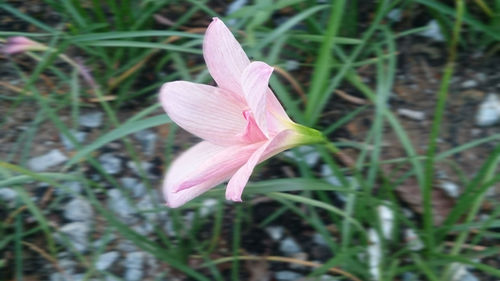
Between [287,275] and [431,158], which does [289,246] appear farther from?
[431,158]

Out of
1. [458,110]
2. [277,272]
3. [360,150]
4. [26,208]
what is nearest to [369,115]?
[360,150]

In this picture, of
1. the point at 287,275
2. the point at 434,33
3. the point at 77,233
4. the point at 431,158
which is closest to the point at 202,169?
the point at 431,158

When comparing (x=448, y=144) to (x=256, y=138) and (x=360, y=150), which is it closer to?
(x=360, y=150)

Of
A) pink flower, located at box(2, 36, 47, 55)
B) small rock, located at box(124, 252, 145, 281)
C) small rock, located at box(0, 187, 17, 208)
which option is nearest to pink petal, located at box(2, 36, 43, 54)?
pink flower, located at box(2, 36, 47, 55)

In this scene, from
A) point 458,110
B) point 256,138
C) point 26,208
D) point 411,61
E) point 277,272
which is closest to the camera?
point 256,138

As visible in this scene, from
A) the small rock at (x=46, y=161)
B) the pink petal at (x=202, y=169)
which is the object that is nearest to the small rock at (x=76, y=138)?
the small rock at (x=46, y=161)

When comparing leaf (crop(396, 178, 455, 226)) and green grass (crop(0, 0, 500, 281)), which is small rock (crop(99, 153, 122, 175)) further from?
leaf (crop(396, 178, 455, 226))

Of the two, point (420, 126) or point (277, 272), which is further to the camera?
point (420, 126)
